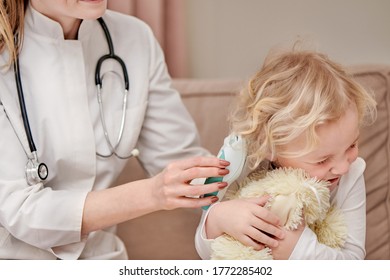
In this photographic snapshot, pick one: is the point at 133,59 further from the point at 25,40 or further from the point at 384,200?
the point at 384,200

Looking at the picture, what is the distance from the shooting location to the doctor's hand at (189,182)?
37.8 inches

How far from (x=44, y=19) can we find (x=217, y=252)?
0.53 metres

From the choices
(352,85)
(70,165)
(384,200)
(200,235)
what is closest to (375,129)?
(384,200)

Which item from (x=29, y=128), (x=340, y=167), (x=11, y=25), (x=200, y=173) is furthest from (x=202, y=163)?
(x=11, y=25)

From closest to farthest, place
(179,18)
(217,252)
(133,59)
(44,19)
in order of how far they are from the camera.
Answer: (217,252)
(44,19)
(133,59)
(179,18)

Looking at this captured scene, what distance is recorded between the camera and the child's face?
0.99m

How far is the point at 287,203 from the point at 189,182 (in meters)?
0.16

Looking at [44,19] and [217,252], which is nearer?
[217,252]

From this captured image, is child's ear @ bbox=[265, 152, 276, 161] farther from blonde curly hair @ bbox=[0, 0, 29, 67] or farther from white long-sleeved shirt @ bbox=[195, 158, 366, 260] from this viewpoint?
blonde curly hair @ bbox=[0, 0, 29, 67]

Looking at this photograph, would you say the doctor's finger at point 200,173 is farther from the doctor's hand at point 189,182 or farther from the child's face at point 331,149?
the child's face at point 331,149

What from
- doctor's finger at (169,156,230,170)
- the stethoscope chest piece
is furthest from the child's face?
the stethoscope chest piece

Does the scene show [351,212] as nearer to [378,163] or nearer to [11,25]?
[378,163]

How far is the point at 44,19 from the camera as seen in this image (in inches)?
44.6

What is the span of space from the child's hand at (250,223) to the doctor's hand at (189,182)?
0.04 m
